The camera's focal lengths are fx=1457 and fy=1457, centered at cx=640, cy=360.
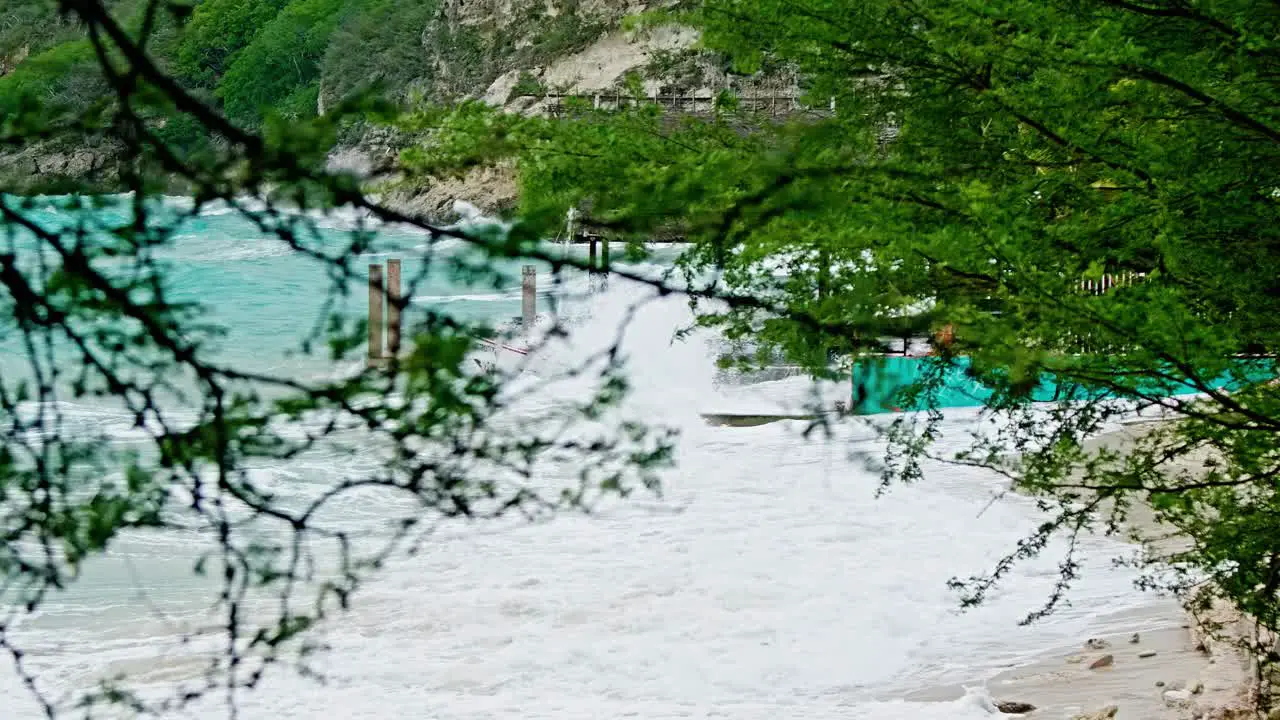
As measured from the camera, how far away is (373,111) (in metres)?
1.87

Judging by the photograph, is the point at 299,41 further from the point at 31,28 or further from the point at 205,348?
the point at 205,348

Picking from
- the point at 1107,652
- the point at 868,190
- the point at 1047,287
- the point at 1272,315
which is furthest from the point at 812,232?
the point at 1107,652

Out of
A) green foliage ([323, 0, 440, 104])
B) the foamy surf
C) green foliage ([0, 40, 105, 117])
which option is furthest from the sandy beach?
green foliage ([323, 0, 440, 104])

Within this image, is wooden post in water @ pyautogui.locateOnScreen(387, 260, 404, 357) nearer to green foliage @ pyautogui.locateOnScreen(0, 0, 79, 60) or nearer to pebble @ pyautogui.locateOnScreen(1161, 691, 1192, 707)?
green foliage @ pyautogui.locateOnScreen(0, 0, 79, 60)

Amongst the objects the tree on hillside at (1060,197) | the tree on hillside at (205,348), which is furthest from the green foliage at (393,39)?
the tree on hillside at (205,348)

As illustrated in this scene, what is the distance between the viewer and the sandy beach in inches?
277

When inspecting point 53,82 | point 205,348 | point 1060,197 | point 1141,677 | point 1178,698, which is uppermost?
point 53,82

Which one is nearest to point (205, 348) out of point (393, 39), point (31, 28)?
point (31, 28)

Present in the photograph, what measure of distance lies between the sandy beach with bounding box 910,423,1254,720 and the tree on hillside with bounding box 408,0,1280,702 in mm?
1971

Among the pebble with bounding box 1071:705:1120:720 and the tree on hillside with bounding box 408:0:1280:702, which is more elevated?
the tree on hillside with bounding box 408:0:1280:702

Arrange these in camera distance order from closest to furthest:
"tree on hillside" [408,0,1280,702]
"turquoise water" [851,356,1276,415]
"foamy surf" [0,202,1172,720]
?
"turquoise water" [851,356,1276,415], "tree on hillside" [408,0,1280,702], "foamy surf" [0,202,1172,720]

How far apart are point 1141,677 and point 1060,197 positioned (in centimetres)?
367

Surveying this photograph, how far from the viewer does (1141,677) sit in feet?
25.3

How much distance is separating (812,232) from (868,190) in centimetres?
28
